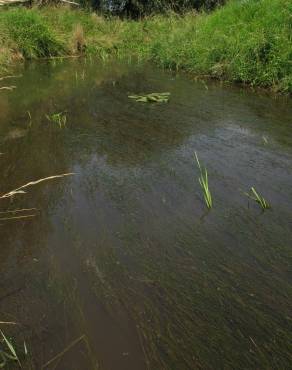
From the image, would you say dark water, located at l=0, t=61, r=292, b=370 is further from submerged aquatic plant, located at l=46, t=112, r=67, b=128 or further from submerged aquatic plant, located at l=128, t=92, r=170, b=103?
submerged aquatic plant, located at l=128, t=92, r=170, b=103

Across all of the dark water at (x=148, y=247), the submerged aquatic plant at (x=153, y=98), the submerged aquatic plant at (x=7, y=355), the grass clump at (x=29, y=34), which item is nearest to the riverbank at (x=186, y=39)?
the grass clump at (x=29, y=34)

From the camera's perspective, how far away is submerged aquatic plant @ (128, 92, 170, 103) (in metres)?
7.83

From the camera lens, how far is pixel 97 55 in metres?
14.6

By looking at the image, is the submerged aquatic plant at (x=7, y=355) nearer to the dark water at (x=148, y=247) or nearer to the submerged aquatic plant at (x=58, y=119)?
the dark water at (x=148, y=247)

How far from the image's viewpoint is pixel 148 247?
3.21 meters

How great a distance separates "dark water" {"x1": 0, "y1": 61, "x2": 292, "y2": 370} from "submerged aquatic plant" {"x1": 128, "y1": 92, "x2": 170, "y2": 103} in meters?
1.45

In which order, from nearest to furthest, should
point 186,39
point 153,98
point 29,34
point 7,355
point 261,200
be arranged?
point 7,355, point 261,200, point 153,98, point 186,39, point 29,34

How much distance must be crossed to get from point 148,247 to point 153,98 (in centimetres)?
506

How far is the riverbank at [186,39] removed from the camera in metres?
8.62

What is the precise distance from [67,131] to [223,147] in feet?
7.42

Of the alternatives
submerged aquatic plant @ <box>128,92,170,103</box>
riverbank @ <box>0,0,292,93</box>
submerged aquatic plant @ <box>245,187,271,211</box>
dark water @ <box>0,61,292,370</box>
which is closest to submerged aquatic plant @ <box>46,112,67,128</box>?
dark water @ <box>0,61,292,370</box>

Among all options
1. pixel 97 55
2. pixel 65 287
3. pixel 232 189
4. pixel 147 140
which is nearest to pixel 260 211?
pixel 232 189

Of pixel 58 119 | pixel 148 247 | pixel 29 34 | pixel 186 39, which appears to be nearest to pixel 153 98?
pixel 58 119

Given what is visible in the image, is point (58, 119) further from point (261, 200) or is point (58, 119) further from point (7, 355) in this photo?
point (7, 355)
